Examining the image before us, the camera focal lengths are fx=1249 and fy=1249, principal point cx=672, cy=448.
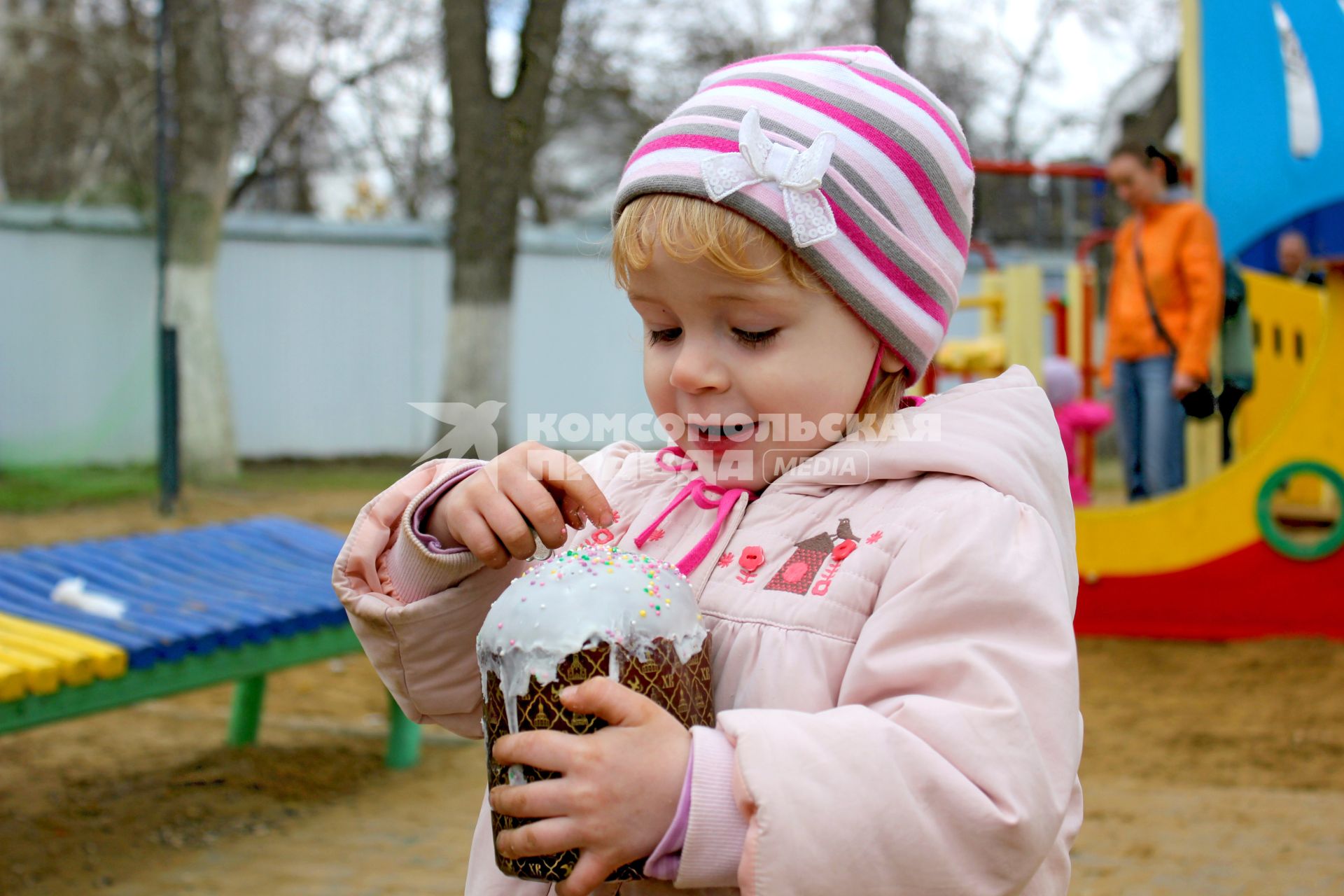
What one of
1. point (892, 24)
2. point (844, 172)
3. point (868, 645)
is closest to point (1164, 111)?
point (892, 24)

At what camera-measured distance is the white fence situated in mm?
11758

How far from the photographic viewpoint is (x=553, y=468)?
4.30 feet

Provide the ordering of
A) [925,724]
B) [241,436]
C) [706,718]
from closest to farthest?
1. [925,724]
2. [706,718]
3. [241,436]

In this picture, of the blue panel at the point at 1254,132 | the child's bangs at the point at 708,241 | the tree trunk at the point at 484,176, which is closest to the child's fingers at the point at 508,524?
the child's bangs at the point at 708,241

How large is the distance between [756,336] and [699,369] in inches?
2.7

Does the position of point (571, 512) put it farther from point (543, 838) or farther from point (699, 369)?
point (543, 838)

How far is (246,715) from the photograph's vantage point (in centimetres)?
410

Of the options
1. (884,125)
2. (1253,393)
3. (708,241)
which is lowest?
(1253,393)

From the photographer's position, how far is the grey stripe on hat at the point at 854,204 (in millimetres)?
1243

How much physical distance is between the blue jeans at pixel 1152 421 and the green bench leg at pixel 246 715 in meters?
3.96

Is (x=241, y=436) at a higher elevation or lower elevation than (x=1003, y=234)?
lower

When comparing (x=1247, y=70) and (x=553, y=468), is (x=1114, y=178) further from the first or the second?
(x=553, y=468)

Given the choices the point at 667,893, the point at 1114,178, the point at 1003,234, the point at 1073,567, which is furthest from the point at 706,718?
the point at 1003,234

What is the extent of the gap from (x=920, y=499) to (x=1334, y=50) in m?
5.45
